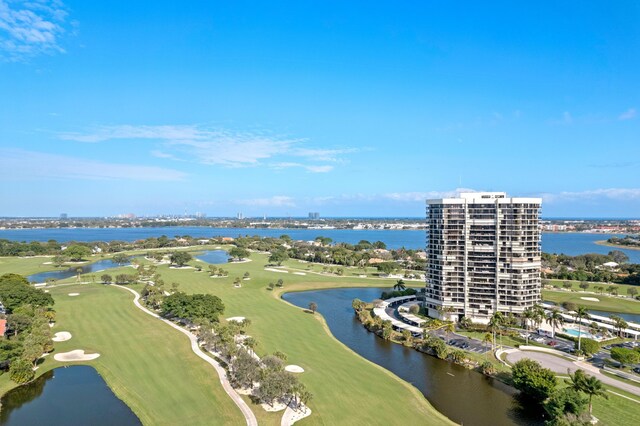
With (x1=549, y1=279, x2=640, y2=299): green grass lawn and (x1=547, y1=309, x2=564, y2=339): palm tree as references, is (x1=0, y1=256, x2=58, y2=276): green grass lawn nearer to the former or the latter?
(x1=547, y1=309, x2=564, y2=339): palm tree

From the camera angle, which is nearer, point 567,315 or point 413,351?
point 413,351

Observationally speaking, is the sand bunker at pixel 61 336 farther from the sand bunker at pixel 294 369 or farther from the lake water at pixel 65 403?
the sand bunker at pixel 294 369

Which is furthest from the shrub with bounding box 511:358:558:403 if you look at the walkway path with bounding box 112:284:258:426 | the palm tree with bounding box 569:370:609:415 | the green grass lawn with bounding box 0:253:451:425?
the walkway path with bounding box 112:284:258:426

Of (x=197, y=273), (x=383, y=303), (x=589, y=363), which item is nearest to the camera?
(x=589, y=363)

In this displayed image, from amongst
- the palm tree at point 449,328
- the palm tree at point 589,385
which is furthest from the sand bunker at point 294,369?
the palm tree at point 589,385

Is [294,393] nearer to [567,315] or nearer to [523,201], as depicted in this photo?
[523,201]

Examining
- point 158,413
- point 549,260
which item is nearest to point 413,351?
point 158,413

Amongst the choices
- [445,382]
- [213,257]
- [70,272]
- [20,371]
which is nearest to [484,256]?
[445,382]
